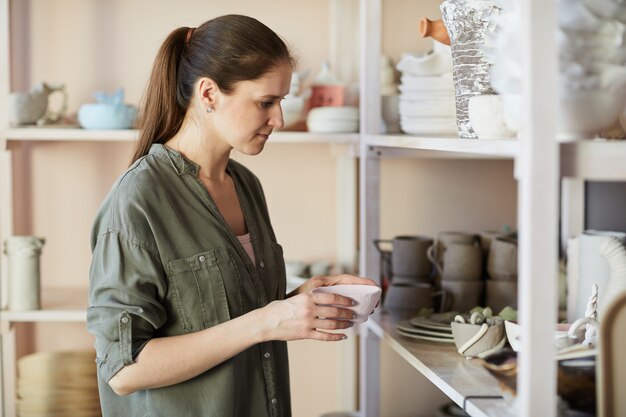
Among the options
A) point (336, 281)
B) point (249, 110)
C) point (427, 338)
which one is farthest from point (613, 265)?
point (249, 110)

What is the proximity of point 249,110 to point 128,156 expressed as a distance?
45.0 inches

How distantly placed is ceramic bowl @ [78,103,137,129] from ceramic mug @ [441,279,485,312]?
3.13ft

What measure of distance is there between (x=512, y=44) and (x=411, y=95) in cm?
93

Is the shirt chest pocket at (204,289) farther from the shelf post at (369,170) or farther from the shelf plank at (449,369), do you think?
the shelf post at (369,170)

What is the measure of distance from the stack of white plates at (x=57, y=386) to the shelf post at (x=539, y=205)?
1.60 metres

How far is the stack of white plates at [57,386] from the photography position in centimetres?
247

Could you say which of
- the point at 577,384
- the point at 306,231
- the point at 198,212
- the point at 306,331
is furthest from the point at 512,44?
the point at 306,231

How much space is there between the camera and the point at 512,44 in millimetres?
1213

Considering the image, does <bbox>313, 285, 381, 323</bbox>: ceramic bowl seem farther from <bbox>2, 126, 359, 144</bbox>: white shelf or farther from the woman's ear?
<bbox>2, 126, 359, 144</bbox>: white shelf

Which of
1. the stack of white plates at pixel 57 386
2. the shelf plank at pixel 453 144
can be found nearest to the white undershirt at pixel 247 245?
the shelf plank at pixel 453 144

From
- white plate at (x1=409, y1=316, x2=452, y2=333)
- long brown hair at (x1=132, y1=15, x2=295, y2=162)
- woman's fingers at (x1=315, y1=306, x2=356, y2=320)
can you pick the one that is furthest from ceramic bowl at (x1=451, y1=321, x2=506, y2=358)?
long brown hair at (x1=132, y1=15, x2=295, y2=162)

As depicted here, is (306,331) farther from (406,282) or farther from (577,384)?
(406,282)

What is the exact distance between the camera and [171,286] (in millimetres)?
1611

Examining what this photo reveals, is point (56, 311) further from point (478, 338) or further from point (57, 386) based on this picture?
point (478, 338)
